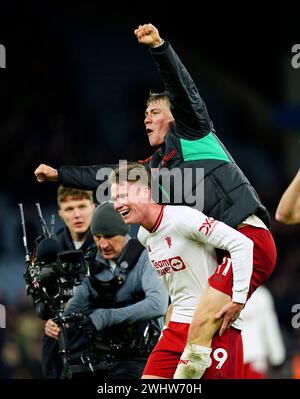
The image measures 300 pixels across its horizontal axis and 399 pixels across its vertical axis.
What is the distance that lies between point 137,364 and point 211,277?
1482 millimetres

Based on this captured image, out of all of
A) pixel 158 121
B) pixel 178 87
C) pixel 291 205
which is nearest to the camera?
pixel 291 205

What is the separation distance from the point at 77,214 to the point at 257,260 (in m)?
2.16

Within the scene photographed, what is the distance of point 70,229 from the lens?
7633 mm

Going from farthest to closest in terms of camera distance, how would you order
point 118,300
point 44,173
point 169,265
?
point 118,300 < point 44,173 < point 169,265

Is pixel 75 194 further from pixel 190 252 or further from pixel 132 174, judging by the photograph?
pixel 190 252

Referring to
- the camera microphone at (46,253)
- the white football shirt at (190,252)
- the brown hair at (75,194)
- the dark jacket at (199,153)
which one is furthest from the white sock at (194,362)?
the brown hair at (75,194)

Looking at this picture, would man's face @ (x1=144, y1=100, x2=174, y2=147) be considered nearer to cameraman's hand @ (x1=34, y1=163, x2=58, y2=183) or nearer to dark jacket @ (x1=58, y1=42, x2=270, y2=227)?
dark jacket @ (x1=58, y1=42, x2=270, y2=227)

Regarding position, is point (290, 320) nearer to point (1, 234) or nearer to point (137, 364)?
point (1, 234)

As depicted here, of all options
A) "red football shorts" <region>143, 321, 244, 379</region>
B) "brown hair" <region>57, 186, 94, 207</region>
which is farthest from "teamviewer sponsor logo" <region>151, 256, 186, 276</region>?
"brown hair" <region>57, 186, 94, 207</region>

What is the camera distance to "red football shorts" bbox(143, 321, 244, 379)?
5.70 m

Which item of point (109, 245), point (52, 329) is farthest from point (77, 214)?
point (52, 329)

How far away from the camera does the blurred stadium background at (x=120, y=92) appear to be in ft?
53.1

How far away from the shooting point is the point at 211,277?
5.68 meters

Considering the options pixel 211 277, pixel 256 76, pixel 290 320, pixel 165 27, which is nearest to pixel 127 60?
pixel 165 27
